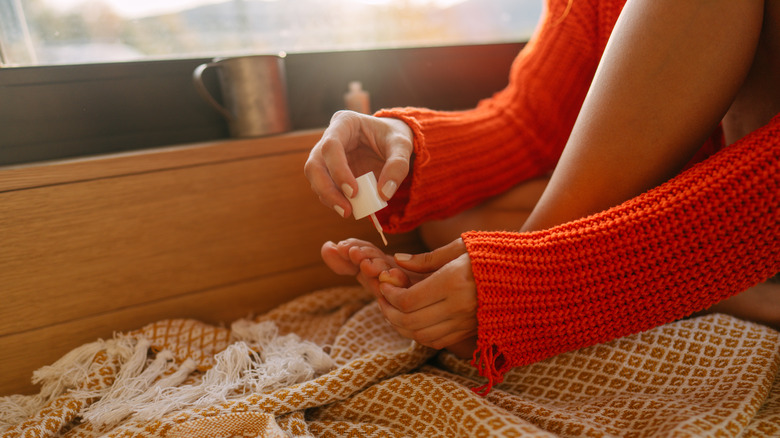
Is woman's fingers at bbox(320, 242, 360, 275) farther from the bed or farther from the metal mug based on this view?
the metal mug

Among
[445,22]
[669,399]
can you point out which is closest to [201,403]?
[669,399]

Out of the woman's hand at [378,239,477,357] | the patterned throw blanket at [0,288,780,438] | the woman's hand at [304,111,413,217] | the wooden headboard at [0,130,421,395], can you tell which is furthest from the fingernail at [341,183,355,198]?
the wooden headboard at [0,130,421,395]

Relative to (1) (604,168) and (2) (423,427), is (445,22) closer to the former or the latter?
(1) (604,168)

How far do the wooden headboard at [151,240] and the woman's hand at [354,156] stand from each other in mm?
245

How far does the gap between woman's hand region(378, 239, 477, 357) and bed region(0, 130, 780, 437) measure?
0.07m

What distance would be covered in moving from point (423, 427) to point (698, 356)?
0.33m

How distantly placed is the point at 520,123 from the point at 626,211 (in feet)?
1.05

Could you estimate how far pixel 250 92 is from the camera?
31.0 inches

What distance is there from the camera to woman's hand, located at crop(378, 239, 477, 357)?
49cm

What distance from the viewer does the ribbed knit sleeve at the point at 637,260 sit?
45 cm

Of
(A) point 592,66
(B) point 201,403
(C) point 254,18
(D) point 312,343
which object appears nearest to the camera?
(B) point 201,403

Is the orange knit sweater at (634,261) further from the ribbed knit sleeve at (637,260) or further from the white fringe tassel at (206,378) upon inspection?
the white fringe tassel at (206,378)

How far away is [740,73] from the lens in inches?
19.0

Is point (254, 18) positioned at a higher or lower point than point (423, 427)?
higher
